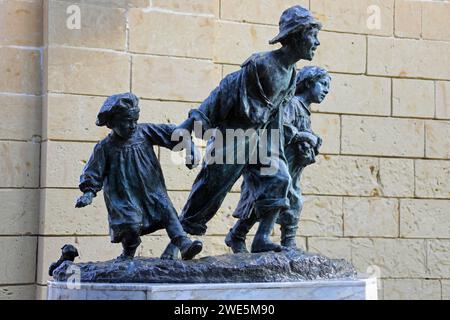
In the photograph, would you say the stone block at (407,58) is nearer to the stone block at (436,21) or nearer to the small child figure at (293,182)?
the stone block at (436,21)

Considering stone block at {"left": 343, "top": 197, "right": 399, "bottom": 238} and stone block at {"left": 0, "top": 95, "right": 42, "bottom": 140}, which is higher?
stone block at {"left": 0, "top": 95, "right": 42, "bottom": 140}

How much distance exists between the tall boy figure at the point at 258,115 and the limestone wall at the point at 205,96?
6.24 ft

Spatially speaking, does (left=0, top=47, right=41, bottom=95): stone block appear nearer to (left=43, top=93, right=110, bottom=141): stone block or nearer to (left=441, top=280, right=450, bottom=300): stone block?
(left=43, top=93, right=110, bottom=141): stone block

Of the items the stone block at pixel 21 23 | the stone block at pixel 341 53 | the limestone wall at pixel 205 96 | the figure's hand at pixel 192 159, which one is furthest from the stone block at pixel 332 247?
the figure's hand at pixel 192 159

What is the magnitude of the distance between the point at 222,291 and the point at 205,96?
9.27 feet

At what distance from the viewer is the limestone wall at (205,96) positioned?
23.5 feet

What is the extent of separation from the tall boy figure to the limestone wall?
190cm

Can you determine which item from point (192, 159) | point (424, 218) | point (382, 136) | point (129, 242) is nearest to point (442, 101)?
point (382, 136)

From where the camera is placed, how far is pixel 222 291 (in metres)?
4.93

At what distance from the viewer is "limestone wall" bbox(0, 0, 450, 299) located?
7.17 meters

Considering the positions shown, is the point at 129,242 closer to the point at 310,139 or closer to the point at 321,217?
the point at 310,139

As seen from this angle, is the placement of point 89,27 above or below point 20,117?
above

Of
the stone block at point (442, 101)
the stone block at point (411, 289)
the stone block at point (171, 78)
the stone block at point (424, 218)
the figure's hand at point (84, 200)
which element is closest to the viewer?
the figure's hand at point (84, 200)

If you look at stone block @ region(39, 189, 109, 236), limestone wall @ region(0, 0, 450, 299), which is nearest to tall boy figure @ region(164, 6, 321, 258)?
stone block @ region(39, 189, 109, 236)
